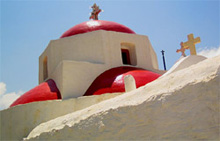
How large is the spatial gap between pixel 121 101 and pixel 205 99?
2.84 ft

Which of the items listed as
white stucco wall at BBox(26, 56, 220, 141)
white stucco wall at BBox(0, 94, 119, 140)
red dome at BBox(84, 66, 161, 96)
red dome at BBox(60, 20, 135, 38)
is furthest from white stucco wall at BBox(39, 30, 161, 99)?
white stucco wall at BBox(26, 56, 220, 141)

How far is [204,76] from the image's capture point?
182cm

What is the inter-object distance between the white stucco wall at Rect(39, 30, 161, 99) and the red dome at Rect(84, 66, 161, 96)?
0.28m

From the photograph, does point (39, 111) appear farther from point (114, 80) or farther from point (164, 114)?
point (164, 114)

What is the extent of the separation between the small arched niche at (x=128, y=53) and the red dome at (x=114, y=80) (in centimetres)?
115

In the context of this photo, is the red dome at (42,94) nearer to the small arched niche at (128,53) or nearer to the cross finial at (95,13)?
the small arched niche at (128,53)

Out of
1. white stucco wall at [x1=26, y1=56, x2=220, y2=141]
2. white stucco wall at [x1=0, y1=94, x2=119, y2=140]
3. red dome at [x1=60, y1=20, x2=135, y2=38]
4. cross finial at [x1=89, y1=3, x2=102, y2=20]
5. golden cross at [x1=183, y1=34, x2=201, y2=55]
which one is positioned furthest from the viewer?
cross finial at [x1=89, y1=3, x2=102, y2=20]

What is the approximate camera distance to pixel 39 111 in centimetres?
620

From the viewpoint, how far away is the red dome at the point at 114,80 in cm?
649

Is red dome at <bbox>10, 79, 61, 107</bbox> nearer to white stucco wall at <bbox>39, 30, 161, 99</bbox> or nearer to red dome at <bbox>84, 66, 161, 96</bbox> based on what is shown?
white stucco wall at <bbox>39, 30, 161, 99</bbox>

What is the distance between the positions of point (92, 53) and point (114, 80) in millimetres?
1932

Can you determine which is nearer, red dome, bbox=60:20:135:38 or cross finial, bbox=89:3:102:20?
red dome, bbox=60:20:135:38

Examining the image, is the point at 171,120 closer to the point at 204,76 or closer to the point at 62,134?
the point at 204,76

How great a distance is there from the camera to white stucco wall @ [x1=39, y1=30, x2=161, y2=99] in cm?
748
